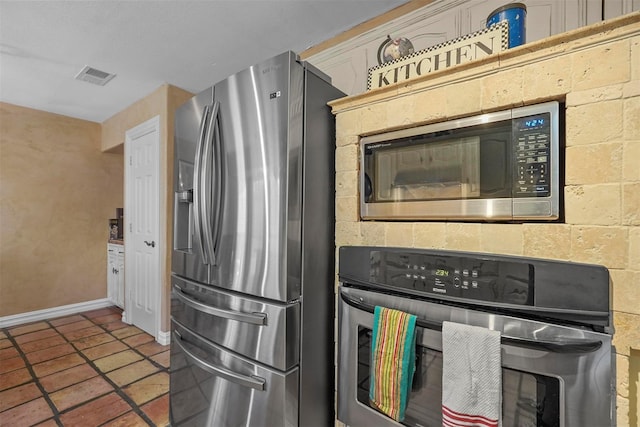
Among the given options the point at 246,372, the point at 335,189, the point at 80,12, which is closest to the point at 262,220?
the point at 335,189

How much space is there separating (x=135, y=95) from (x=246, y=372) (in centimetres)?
322

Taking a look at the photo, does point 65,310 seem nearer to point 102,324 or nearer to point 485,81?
point 102,324

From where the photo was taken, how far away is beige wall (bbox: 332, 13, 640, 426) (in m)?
0.75

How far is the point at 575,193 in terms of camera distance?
2.69 ft

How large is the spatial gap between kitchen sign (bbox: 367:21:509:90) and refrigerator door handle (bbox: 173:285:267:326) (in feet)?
3.47

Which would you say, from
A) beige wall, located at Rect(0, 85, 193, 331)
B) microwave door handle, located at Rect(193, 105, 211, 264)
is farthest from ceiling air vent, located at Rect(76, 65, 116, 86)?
microwave door handle, located at Rect(193, 105, 211, 264)

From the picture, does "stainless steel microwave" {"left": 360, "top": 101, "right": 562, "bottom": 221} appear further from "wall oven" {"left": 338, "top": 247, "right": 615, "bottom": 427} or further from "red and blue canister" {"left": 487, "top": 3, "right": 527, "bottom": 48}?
"red and blue canister" {"left": 487, "top": 3, "right": 527, "bottom": 48}

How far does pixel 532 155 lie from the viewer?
0.89m

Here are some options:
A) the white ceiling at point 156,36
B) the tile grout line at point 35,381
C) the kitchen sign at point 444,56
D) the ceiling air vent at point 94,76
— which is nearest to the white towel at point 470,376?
the kitchen sign at point 444,56

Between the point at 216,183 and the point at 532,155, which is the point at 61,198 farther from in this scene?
→ the point at 532,155

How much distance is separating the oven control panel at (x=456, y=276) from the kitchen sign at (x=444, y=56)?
2.18 feet

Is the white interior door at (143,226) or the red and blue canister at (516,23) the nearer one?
the red and blue canister at (516,23)

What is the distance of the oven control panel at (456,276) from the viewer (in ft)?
2.73

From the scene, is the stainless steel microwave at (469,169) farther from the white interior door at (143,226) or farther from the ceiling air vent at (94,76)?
the ceiling air vent at (94,76)
